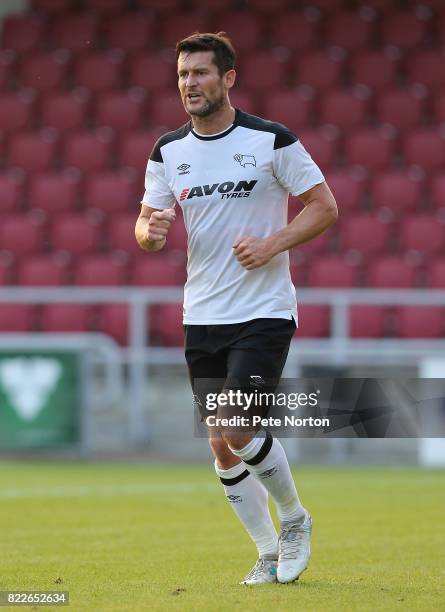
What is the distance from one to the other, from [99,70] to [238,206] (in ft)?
42.5

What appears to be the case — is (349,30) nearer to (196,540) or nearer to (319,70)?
(319,70)

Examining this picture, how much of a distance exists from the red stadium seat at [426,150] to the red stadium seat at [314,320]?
3.44 metres

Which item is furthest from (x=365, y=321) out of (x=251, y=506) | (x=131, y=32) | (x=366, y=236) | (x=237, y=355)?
(x=237, y=355)

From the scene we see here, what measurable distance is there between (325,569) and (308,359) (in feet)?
21.6

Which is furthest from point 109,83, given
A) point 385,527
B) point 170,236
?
point 385,527

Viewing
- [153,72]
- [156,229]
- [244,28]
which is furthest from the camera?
[244,28]

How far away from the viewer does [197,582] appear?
17.1 feet

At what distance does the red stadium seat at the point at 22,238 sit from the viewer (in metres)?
15.8

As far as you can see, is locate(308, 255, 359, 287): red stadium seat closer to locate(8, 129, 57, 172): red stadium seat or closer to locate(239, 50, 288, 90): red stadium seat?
locate(239, 50, 288, 90): red stadium seat

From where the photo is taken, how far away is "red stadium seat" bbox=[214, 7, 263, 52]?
691 inches

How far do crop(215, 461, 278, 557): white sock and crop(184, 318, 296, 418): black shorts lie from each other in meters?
0.31

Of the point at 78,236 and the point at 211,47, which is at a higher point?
the point at 211,47

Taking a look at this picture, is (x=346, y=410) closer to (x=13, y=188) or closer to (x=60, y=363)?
(x=60, y=363)

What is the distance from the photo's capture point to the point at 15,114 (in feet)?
56.8
